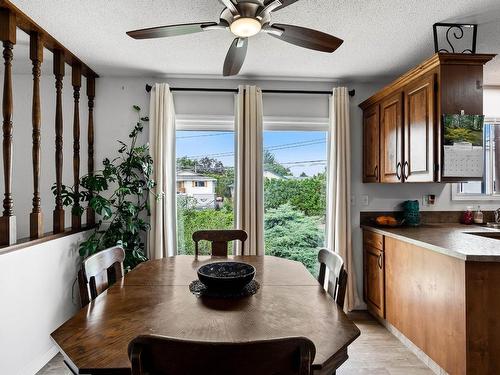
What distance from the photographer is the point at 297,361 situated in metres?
0.80

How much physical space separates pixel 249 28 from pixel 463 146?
1.80 metres

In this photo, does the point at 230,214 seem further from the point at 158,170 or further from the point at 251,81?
the point at 251,81

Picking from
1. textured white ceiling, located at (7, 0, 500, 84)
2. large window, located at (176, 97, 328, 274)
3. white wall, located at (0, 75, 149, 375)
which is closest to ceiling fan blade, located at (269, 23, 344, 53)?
textured white ceiling, located at (7, 0, 500, 84)

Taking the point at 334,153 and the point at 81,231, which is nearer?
the point at 81,231

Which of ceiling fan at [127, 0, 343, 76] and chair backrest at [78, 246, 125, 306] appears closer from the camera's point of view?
chair backrest at [78, 246, 125, 306]

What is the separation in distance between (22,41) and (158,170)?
1567 mm

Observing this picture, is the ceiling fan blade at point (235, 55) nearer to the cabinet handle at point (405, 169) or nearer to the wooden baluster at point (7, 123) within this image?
the wooden baluster at point (7, 123)

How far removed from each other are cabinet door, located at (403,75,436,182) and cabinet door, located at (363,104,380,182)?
0.46m

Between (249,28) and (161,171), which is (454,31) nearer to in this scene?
(249,28)

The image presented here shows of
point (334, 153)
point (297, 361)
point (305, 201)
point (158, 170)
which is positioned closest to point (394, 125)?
point (334, 153)

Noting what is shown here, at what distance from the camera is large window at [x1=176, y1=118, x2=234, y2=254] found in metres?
3.57

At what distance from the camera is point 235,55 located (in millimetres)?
2119

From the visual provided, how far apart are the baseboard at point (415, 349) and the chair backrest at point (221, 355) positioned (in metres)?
2.02

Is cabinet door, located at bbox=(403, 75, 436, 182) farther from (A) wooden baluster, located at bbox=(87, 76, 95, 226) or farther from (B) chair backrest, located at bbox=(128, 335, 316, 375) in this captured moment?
(A) wooden baluster, located at bbox=(87, 76, 95, 226)
